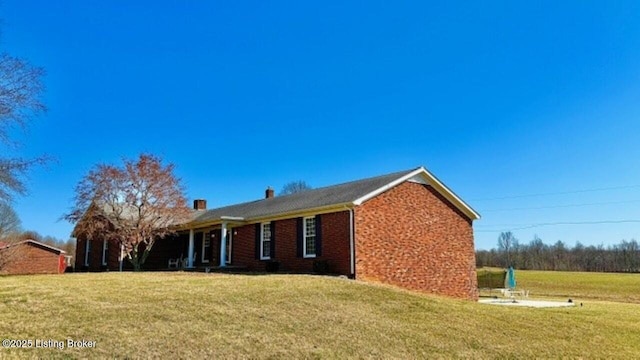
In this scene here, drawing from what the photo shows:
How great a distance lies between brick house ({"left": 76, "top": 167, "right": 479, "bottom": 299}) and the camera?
18.1 metres

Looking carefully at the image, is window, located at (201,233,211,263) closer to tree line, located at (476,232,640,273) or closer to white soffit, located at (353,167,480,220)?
white soffit, located at (353,167,480,220)

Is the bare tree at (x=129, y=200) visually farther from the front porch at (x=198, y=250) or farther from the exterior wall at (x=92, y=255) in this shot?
the exterior wall at (x=92, y=255)

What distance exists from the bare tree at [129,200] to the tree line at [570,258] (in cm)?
6498

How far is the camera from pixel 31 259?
38.2 m

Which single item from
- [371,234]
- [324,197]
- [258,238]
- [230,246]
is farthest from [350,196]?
[230,246]

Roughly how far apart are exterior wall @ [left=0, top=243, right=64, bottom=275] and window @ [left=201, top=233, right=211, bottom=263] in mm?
16647

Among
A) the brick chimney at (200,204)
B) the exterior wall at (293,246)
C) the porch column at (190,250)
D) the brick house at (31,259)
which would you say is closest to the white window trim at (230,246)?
the exterior wall at (293,246)

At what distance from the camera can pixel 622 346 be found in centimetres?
1041

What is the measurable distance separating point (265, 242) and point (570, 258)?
74.8 metres

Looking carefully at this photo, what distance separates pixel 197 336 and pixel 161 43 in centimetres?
1194

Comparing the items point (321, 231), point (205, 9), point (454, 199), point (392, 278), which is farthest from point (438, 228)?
point (205, 9)

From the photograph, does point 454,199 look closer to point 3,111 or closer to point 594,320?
point 594,320

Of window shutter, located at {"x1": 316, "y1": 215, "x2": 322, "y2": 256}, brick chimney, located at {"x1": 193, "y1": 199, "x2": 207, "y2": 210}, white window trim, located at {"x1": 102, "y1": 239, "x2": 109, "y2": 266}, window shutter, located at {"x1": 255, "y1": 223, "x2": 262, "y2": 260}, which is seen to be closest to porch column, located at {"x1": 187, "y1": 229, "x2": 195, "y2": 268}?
window shutter, located at {"x1": 255, "y1": 223, "x2": 262, "y2": 260}

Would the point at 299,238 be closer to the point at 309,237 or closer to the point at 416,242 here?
the point at 309,237
